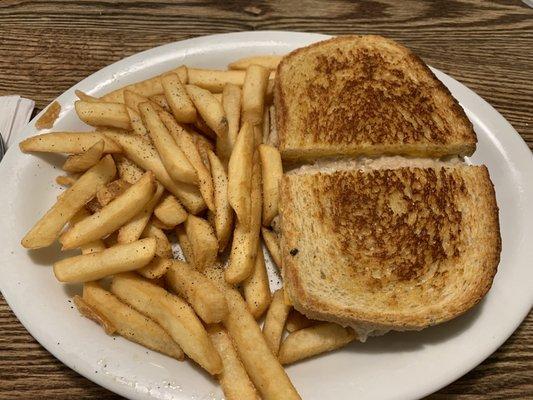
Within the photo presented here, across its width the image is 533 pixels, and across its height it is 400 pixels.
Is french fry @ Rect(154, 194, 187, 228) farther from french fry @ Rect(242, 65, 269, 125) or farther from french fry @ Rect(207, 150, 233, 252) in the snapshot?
french fry @ Rect(242, 65, 269, 125)

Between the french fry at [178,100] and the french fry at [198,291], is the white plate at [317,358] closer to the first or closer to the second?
the french fry at [198,291]

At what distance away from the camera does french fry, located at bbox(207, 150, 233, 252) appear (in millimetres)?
1723

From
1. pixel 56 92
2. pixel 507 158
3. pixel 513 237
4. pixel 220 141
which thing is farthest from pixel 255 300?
pixel 56 92

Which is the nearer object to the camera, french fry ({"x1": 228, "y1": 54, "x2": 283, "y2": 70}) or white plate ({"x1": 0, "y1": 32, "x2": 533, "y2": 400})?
white plate ({"x1": 0, "y1": 32, "x2": 533, "y2": 400})

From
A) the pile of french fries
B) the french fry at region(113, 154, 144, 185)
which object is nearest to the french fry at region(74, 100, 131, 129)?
the pile of french fries

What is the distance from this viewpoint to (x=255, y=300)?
5.54 ft

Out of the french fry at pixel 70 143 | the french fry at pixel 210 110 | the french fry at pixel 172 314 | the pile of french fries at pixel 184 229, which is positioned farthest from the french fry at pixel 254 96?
the french fry at pixel 172 314

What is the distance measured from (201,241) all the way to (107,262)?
0.96ft

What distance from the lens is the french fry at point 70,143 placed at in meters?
1.85

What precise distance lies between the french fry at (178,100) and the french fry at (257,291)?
22.4 inches

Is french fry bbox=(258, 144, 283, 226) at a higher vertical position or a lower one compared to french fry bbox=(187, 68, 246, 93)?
lower

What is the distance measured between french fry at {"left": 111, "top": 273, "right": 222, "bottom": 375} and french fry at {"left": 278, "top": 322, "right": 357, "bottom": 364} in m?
0.24

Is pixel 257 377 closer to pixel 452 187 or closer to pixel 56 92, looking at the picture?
pixel 452 187

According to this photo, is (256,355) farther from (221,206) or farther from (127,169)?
(127,169)
